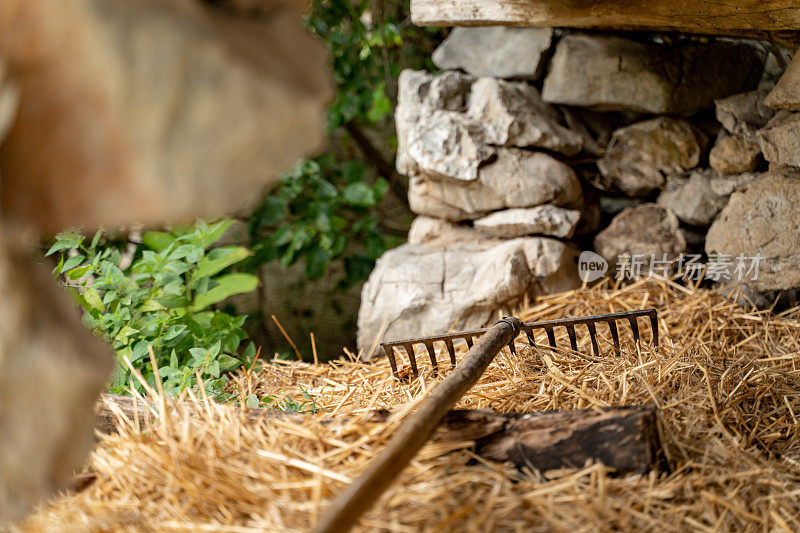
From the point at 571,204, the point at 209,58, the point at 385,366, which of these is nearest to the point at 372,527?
the point at 209,58

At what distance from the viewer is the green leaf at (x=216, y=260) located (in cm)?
256

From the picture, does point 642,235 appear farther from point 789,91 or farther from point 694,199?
point 789,91

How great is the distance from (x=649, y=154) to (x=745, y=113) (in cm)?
38

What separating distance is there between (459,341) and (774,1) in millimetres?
1575

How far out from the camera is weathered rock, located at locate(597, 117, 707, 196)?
286 centimetres

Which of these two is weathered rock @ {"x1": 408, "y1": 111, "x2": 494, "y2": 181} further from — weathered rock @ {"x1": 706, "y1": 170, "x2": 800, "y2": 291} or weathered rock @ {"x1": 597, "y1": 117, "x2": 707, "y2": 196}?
weathered rock @ {"x1": 706, "y1": 170, "x2": 800, "y2": 291}

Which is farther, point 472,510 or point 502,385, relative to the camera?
point 502,385

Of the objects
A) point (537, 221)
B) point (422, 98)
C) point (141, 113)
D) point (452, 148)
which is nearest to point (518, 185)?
point (537, 221)

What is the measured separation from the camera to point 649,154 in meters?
2.92

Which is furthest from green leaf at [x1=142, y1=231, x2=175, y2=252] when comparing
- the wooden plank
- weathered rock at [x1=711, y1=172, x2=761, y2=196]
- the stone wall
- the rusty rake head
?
weathered rock at [x1=711, y1=172, x2=761, y2=196]

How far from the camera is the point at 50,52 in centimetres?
96

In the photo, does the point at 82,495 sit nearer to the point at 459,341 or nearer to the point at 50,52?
the point at 50,52

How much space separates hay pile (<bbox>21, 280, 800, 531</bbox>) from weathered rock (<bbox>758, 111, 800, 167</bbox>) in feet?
2.69

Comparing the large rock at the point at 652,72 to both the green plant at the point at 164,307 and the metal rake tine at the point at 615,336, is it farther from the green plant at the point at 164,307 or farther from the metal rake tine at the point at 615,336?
the green plant at the point at 164,307
